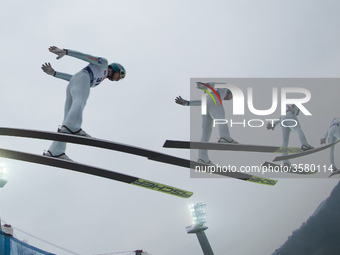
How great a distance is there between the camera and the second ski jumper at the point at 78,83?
685cm

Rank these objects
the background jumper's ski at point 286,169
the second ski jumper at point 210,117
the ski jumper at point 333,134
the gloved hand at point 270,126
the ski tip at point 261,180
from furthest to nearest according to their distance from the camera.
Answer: the ski jumper at point 333,134 < the gloved hand at point 270,126 < the background jumper's ski at point 286,169 < the ski tip at point 261,180 < the second ski jumper at point 210,117

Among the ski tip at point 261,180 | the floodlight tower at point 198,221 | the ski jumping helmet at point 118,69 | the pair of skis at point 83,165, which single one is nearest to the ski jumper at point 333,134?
the ski tip at point 261,180

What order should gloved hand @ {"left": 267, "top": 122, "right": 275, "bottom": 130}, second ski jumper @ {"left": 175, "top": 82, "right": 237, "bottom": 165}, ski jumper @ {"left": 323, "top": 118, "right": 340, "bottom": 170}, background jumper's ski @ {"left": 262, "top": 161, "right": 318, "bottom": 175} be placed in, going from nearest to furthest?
1. second ski jumper @ {"left": 175, "top": 82, "right": 237, "bottom": 165}
2. background jumper's ski @ {"left": 262, "top": 161, "right": 318, "bottom": 175}
3. gloved hand @ {"left": 267, "top": 122, "right": 275, "bottom": 130}
4. ski jumper @ {"left": 323, "top": 118, "right": 340, "bottom": 170}

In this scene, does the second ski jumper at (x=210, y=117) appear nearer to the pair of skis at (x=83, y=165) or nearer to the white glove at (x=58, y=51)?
the pair of skis at (x=83, y=165)

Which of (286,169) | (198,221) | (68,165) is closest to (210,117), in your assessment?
(286,169)

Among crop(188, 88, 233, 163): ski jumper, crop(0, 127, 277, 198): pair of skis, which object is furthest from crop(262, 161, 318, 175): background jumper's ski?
crop(0, 127, 277, 198): pair of skis

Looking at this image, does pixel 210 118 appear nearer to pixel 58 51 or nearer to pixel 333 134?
pixel 58 51

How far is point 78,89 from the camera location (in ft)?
23.6

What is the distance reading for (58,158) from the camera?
275 inches

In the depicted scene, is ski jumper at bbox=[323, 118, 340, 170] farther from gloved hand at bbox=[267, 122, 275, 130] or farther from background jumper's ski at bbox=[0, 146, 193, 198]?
background jumper's ski at bbox=[0, 146, 193, 198]

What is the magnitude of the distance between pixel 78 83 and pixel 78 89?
0.46ft

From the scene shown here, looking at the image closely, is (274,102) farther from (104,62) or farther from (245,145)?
(104,62)

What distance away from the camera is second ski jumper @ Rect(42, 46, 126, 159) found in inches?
270

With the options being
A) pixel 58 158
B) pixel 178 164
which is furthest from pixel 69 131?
pixel 178 164
